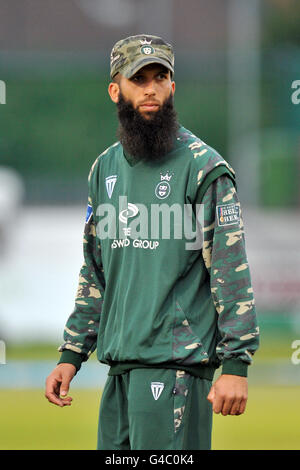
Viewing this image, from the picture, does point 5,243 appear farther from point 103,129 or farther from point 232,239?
point 232,239

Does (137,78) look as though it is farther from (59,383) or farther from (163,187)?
(59,383)

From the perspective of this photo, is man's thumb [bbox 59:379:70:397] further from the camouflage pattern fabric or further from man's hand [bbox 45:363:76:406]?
the camouflage pattern fabric

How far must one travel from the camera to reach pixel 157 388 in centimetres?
379

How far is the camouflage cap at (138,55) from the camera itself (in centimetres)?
396

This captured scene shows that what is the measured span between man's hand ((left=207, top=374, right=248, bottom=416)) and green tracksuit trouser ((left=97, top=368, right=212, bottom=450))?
0.16 m

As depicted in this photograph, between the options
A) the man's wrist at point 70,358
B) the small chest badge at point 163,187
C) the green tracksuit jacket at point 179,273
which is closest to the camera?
the green tracksuit jacket at point 179,273

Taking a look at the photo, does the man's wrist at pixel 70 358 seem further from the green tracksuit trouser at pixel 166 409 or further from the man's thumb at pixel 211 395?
the man's thumb at pixel 211 395

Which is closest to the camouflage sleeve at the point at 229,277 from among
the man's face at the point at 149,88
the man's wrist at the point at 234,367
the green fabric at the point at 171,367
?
the man's wrist at the point at 234,367

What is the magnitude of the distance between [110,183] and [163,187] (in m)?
0.29

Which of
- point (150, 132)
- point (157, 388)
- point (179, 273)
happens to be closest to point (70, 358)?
point (157, 388)

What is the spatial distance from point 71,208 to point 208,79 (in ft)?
17.9

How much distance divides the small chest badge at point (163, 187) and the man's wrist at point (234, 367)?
0.65m

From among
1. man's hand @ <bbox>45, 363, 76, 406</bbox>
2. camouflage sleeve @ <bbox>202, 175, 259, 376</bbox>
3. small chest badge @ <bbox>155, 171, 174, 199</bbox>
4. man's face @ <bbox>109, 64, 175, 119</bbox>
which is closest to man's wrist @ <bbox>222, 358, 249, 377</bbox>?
camouflage sleeve @ <bbox>202, 175, 259, 376</bbox>

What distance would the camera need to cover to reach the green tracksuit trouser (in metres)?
3.79
